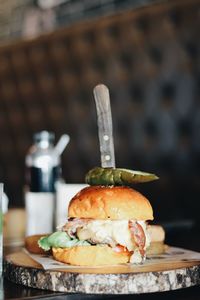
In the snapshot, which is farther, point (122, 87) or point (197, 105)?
point (122, 87)

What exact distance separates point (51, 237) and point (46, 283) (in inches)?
6.2

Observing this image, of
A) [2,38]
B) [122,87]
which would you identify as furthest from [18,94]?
[122,87]

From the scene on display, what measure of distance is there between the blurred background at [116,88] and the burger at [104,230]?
3.21 ft

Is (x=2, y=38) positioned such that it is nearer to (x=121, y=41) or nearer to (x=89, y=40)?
(x=89, y=40)

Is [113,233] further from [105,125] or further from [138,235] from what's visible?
[105,125]

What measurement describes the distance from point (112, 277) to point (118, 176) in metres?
0.26

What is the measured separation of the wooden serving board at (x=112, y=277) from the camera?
3.93 ft

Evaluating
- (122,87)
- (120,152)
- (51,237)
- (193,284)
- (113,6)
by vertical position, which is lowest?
(193,284)

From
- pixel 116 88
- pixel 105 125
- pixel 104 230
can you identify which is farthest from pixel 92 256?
pixel 116 88

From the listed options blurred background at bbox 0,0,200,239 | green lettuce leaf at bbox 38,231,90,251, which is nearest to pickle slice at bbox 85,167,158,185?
green lettuce leaf at bbox 38,231,90,251

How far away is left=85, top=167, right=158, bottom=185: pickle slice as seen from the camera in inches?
53.9

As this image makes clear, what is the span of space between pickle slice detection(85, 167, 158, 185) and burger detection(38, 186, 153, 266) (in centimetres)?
2

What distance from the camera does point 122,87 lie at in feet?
10.2

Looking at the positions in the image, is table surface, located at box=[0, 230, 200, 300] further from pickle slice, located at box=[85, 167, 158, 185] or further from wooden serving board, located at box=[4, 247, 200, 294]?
pickle slice, located at box=[85, 167, 158, 185]
